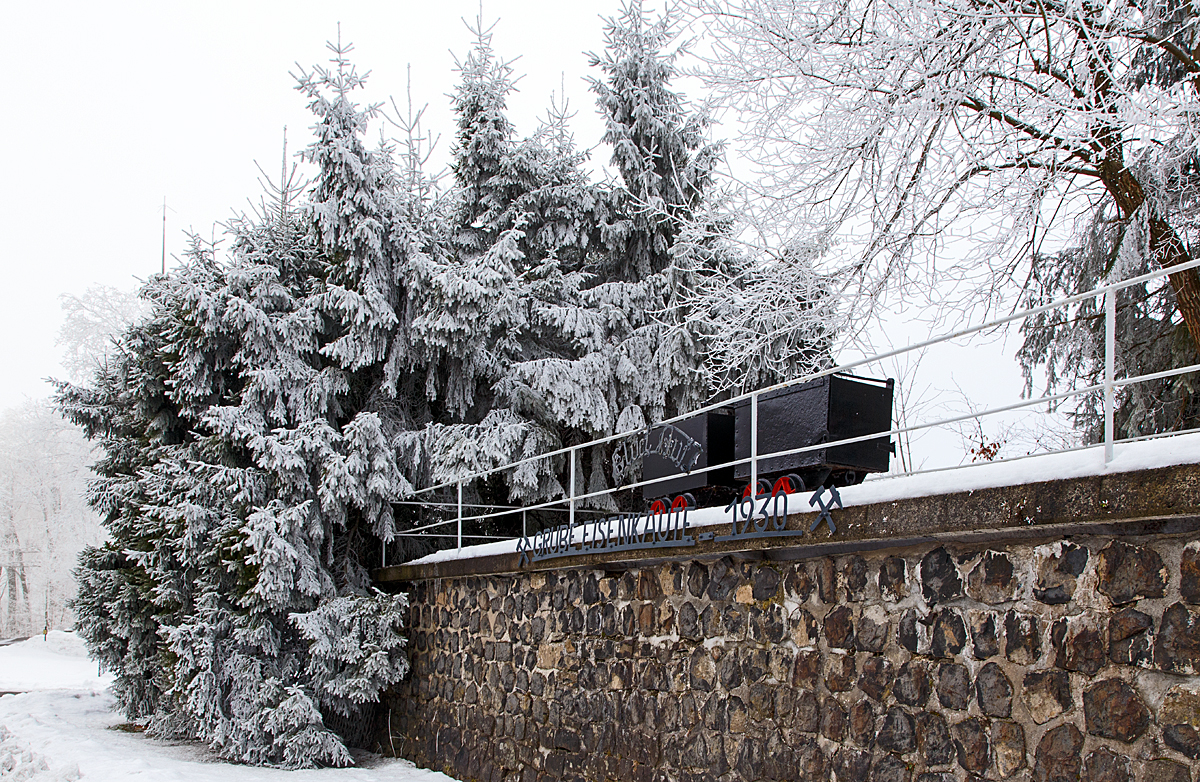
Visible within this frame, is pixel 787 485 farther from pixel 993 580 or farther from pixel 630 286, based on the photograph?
pixel 630 286

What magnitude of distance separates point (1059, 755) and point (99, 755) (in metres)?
8.61

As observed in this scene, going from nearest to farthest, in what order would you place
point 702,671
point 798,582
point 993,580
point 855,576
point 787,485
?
1. point 993,580
2. point 855,576
3. point 798,582
4. point 787,485
5. point 702,671

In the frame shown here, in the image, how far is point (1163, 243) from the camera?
25.8 feet

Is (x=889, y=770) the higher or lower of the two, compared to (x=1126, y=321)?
lower

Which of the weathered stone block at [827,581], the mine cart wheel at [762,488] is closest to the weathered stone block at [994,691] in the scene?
the weathered stone block at [827,581]

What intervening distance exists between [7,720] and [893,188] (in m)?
11.4

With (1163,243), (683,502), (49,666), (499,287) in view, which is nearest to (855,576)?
(683,502)

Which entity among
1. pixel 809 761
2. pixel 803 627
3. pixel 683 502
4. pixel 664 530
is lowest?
pixel 809 761

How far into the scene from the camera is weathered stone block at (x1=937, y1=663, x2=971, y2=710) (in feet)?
13.8

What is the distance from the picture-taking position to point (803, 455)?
646 cm

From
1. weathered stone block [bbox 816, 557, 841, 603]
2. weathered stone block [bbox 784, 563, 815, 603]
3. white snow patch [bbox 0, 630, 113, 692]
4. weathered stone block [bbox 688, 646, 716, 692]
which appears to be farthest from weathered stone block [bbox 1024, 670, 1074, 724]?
white snow patch [bbox 0, 630, 113, 692]

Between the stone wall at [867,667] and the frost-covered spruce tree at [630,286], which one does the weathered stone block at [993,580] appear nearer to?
the stone wall at [867,667]

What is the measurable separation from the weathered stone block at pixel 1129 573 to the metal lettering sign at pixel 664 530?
132 centimetres

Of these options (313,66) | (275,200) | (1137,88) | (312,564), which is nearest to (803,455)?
(1137,88)
